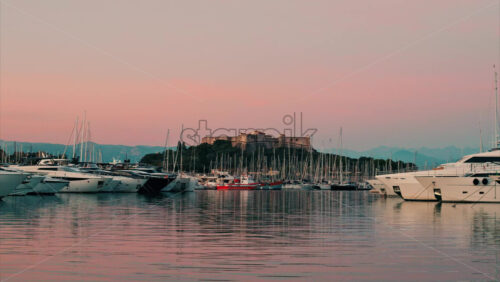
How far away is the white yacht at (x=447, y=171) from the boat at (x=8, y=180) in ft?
104

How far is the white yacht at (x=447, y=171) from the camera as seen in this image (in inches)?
1854

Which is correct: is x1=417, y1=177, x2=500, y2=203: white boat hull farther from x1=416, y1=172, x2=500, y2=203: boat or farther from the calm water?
the calm water

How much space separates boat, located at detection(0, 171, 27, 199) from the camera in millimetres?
44844

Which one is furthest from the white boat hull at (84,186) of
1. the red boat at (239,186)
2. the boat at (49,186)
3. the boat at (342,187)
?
the boat at (342,187)

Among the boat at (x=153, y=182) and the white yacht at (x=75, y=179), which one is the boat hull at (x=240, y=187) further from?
the white yacht at (x=75, y=179)

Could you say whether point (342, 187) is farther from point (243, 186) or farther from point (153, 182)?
point (153, 182)

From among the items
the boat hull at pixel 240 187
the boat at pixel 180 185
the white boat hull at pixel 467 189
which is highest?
the white boat hull at pixel 467 189

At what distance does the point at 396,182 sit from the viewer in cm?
5662

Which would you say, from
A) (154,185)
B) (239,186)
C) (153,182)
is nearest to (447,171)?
(153,182)

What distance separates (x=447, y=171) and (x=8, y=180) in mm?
34773

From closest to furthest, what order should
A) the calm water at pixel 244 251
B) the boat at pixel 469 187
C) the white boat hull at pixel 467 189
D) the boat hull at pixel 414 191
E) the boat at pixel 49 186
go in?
1. the calm water at pixel 244 251
2. the boat at pixel 469 187
3. the white boat hull at pixel 467 189
4. the boat hull at pixel 414 191
5. the boat at pixel 49 186

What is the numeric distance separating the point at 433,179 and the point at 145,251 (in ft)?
120

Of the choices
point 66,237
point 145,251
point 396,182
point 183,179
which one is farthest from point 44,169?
point 145,251

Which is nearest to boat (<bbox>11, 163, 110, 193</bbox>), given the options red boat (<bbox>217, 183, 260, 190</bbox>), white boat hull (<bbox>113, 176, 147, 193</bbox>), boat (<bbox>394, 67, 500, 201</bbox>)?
white boat hull (<bbox>113, 176, 147, 193</bbox>)
